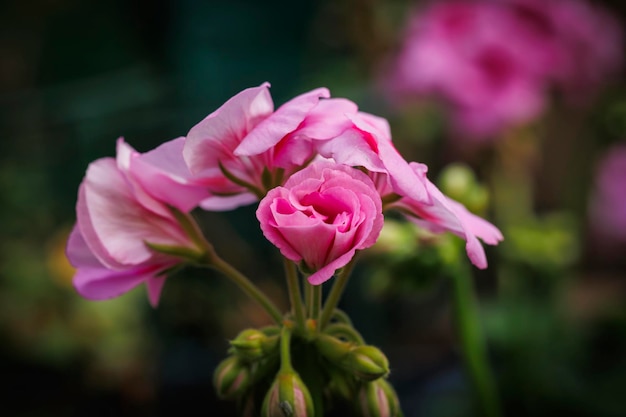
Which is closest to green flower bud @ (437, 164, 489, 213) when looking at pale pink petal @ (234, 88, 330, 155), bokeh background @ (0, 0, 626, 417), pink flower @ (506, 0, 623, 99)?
bokeh background @ (0, 0, 626, 417)

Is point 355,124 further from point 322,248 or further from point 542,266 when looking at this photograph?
point 542,266

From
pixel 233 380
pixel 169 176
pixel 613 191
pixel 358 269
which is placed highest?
pixel 169 176

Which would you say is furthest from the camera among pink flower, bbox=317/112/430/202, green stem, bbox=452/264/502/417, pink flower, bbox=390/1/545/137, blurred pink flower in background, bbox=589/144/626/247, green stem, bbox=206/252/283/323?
blurred pink flower in background, bbox=589/144/626/247

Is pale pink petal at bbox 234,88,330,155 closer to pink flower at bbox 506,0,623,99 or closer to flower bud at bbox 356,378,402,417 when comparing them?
flower bud at bbox 356,378,402,417

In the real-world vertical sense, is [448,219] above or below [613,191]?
above

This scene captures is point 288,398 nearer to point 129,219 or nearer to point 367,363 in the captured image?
point 367,363

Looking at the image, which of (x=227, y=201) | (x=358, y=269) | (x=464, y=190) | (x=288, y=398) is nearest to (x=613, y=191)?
(x=358, y=269)

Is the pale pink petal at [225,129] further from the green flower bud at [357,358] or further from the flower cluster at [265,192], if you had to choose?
the green flower bud at [357,358]

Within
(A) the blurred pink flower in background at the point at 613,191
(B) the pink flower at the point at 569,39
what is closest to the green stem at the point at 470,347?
(B) the pink flower at the point at 569,39
